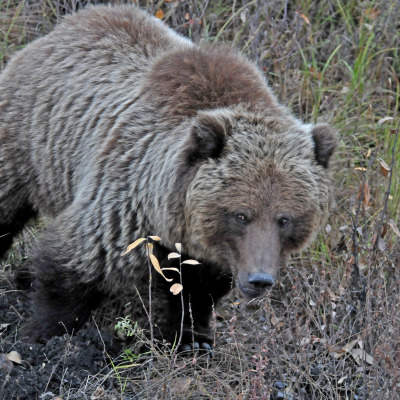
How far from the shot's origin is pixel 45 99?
556cm

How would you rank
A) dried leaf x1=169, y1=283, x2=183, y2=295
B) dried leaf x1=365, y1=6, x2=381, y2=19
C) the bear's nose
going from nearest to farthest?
1. dried leaf x1=169, y1=283, x2=183, y2=295
2. the bear's nose
3. dried leaf x1=365, y1=6, x2=381, y2=19

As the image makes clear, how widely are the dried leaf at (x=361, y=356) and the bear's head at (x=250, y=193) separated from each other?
708mm

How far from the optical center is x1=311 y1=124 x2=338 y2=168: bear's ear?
4648 millimetres

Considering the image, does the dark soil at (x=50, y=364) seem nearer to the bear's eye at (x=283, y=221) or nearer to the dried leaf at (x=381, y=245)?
the bear's eye at (x=283, y=221)

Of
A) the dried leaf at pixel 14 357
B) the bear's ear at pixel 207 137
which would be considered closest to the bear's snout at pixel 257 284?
the bear's ear at pixel 207 137

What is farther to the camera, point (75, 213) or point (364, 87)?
point (364, 87)

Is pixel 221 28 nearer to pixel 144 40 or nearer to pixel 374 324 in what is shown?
pixel 144 40

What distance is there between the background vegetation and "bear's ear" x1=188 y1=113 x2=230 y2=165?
2.94 feet

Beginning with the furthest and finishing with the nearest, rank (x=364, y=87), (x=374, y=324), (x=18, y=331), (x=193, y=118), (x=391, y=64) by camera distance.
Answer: (x=391, y=64) → (x=364, y=87) → (x=18, y=331) → (x=374, y=324) → (x=193, y=118)

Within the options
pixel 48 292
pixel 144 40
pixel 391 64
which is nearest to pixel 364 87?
pixel 391 64

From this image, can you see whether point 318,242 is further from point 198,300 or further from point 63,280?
point 63,280

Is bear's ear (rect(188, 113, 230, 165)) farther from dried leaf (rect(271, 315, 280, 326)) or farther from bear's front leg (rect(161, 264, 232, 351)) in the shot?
dried leaf (rect(271, 315, 280, 326))

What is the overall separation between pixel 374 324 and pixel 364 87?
324 cm

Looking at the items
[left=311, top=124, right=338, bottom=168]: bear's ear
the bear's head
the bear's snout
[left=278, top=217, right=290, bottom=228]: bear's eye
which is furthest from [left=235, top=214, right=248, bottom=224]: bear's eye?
[left=311, top=124, right=338, bottom=168]: bear's ear
